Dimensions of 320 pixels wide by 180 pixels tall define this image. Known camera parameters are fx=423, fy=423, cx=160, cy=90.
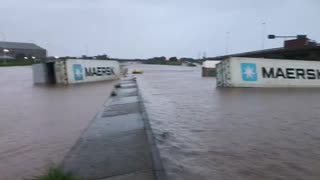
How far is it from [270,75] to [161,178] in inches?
782

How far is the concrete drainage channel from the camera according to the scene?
580cm

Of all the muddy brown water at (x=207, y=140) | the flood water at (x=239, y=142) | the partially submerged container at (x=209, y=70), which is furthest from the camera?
the partially submerged container at (x=209, y=70)

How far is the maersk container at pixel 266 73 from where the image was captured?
78.8 feet

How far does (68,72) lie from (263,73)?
14889mm

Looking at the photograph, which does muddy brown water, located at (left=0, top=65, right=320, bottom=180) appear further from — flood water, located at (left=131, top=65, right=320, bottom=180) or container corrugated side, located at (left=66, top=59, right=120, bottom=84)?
container corrugated side, located at (left=66, top=59, right=120, bottom=84)

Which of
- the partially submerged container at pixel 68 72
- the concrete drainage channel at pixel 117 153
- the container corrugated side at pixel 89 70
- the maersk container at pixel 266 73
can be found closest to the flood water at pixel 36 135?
the concrete drainage channel at pixel 117 153

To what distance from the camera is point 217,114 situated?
12570 millimetres

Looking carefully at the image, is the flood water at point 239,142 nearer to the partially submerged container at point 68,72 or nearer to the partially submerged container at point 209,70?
the partially submerged container at point 68,72

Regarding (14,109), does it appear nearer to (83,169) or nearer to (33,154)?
(33,154)

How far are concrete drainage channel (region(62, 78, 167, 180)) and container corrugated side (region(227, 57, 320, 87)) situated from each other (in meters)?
13.8

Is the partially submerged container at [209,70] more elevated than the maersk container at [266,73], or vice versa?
the maersk container at [266,73]

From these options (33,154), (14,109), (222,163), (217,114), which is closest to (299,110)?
(217,114)

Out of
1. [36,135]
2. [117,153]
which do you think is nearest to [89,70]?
[36,135]

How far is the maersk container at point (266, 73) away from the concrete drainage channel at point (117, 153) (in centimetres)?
1378
